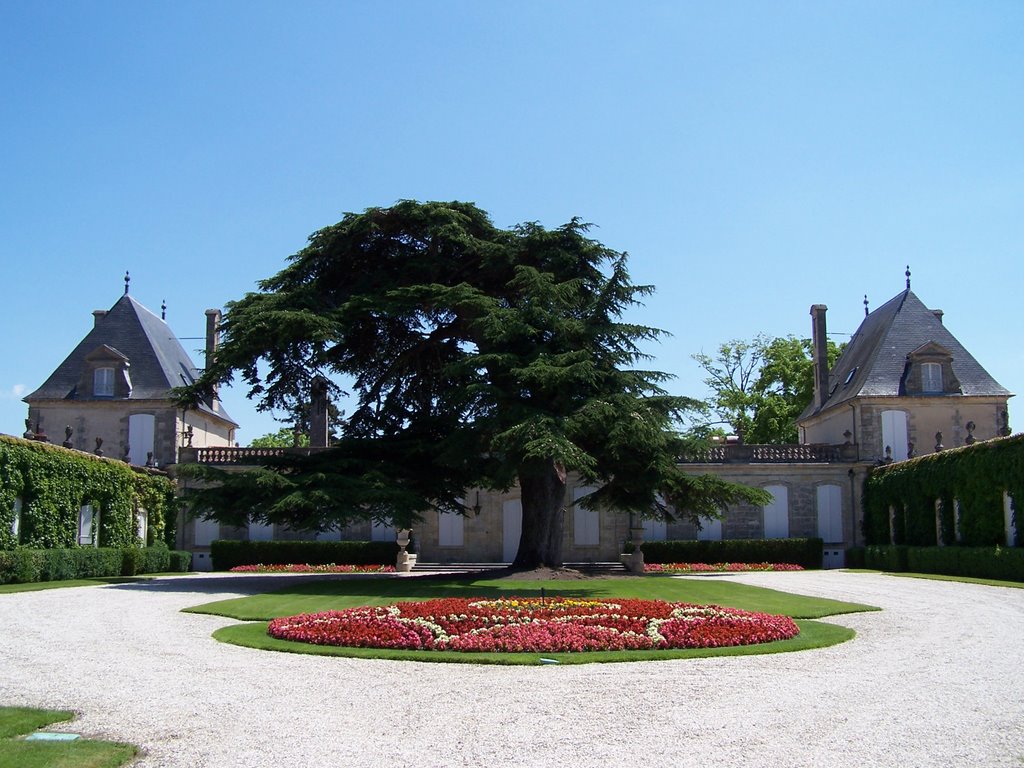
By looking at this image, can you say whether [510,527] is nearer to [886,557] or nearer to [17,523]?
[886,557]

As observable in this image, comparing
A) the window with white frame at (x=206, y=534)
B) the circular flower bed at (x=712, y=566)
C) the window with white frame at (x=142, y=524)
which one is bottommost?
the circular flower bed at (x=712, y=566)

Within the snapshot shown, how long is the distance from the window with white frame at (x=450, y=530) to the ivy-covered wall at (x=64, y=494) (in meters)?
9.46

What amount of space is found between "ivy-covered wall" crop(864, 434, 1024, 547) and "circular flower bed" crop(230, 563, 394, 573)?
54.6ft

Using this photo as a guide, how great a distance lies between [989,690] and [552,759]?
14.8 ft

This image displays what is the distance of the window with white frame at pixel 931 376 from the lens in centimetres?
3578

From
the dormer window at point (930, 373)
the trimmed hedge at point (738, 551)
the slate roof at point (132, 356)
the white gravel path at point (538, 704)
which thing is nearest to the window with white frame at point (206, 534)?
the slate roof at point (132, 356)

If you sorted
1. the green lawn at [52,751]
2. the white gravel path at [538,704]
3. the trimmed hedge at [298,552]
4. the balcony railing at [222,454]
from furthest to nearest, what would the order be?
the balcony railing at [222,454], the trimmed hedge at [298,552], the white gravel path at [538,704], the green lawn at [52,751]

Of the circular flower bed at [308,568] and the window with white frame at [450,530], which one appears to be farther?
the window with white frame at [450,530]

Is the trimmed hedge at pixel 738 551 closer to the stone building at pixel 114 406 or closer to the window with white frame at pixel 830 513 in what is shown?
the window with white frame at pixel 830 513

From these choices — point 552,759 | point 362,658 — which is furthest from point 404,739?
point 362,658

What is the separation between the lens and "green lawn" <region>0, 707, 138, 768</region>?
5.83 metres

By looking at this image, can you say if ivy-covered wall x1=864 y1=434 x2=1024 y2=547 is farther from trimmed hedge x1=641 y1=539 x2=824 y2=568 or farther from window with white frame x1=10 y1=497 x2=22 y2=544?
A: window with white frame x1=10 y1=497 x2=22 y2=544

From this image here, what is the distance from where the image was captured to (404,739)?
6.62m

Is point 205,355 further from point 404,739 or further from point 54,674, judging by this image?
point 404,739
